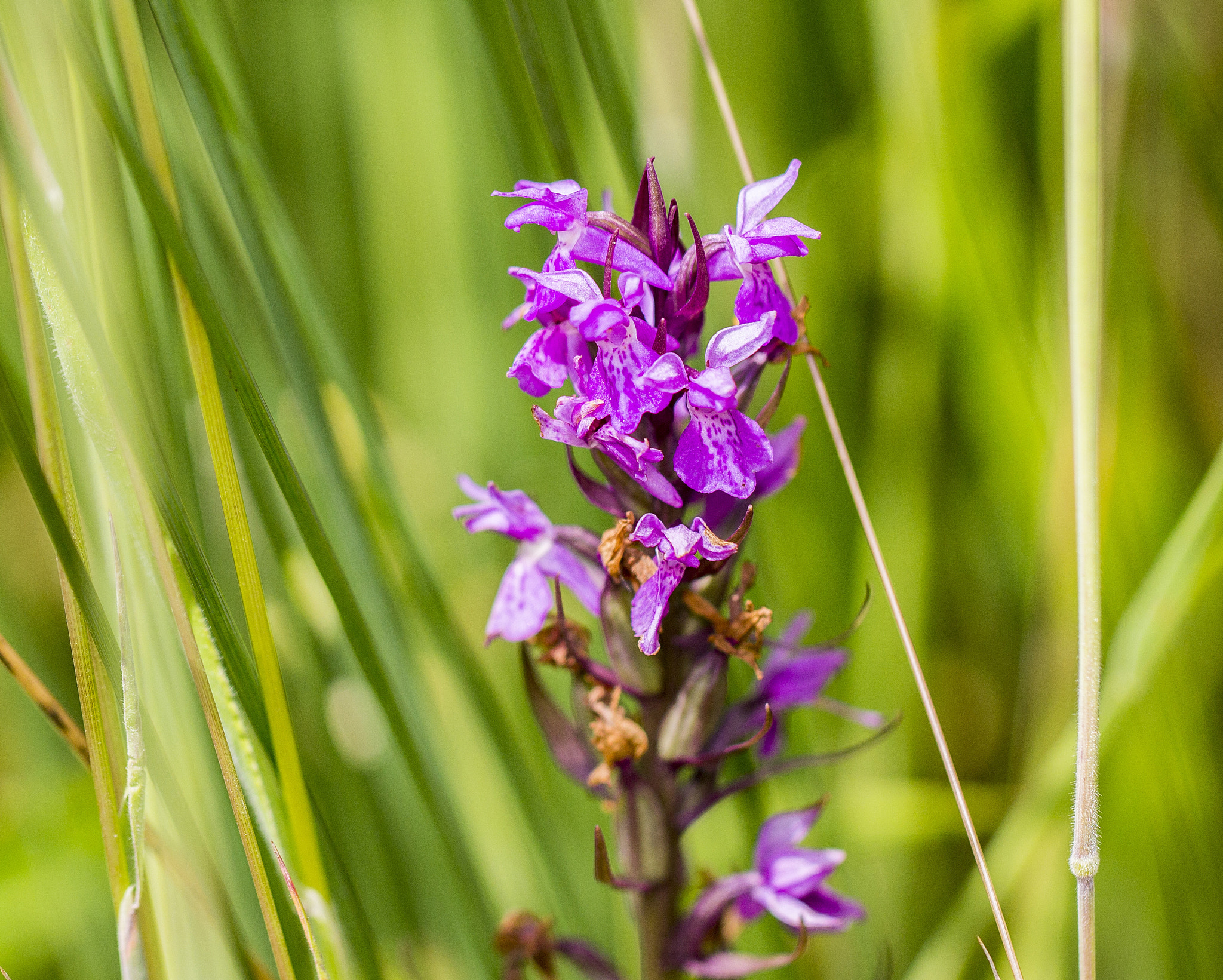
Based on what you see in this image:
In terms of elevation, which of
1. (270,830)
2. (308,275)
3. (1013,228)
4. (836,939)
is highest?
(308,275)

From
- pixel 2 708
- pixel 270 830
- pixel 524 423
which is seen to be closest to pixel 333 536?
pixel 270 830

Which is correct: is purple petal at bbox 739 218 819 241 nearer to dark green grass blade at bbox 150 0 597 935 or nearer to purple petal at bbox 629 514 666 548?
purple petal at bbox 629 514 666 548

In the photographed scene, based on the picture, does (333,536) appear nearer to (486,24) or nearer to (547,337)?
(547,337)

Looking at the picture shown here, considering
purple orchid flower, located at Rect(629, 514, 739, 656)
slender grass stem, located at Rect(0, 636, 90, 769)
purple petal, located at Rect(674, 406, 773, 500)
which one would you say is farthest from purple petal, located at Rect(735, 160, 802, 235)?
slender grass stem, located at Rect(0, 636, 90, 769)

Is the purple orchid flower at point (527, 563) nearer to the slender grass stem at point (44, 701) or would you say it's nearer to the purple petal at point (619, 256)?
the purple petal at point (619, 256)

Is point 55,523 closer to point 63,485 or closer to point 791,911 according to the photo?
point 63,485

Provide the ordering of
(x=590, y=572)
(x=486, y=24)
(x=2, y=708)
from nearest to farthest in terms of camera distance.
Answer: (x=590, y=572) → (x=486, y=24) → (x=2, y=708)

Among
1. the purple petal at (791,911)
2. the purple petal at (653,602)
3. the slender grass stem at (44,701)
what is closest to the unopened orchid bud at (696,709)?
the purple petal at (653,602)
